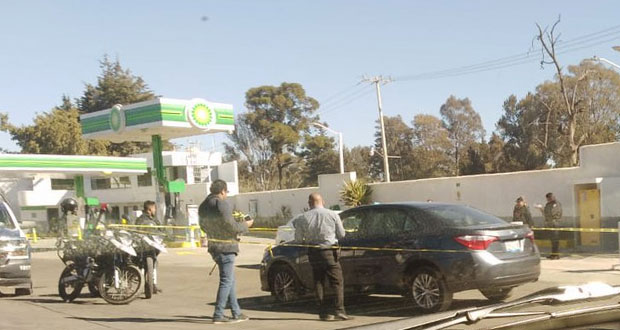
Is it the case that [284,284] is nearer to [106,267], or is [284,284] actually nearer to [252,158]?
[106,267]

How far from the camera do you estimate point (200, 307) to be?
32.0 feet

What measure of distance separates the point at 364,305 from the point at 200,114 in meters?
20.9

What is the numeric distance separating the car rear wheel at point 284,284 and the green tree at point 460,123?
2205 inches

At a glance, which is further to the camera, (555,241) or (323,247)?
(555,241)

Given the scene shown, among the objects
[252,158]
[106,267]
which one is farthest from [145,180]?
[106,267]

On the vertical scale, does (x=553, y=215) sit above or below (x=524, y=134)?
below

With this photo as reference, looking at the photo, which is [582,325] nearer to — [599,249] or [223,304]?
[223,304]

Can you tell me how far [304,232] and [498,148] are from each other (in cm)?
4713

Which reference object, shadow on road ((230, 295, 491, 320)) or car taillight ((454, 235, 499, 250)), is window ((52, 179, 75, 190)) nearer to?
shadow on road ((230, 295, 491, 320))

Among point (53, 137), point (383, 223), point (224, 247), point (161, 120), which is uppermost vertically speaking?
point (53, 137)

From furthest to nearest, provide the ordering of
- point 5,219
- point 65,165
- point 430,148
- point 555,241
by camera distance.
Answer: point 430,148 → point 65,165 → point 555,241 → point 5,219

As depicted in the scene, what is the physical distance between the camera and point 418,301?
827 cm

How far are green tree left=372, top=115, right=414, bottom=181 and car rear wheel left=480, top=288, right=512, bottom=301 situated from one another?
176 ft

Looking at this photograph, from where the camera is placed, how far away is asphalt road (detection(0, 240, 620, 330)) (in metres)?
8.16
